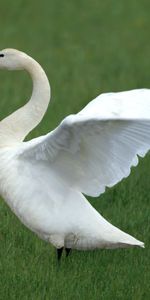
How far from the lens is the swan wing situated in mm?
5930

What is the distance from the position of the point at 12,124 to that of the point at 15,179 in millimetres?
648

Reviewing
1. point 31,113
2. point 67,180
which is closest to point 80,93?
point 31,113

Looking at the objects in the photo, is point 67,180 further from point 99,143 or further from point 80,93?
point 80,93

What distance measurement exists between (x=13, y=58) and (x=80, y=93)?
257 inches

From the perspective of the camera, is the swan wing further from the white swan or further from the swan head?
the swan head

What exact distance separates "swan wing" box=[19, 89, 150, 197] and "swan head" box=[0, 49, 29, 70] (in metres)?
0.66

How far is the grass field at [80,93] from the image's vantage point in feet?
Answer: 21.1

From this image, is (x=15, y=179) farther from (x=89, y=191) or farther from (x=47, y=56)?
(x=47, y=56)

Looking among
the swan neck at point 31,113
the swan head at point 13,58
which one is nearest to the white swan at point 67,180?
the swan neck at point 31,113

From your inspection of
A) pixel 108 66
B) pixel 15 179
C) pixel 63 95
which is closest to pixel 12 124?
pixel 15 179

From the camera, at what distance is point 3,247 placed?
287 inches

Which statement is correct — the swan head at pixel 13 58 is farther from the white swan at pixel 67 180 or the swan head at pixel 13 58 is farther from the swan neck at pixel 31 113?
the white swan at pixel 67 180

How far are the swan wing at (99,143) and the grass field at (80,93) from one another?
0.62 meters

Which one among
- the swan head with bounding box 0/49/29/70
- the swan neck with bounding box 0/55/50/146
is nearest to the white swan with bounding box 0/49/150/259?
the swan neck with bounding box 0/55/50/146
